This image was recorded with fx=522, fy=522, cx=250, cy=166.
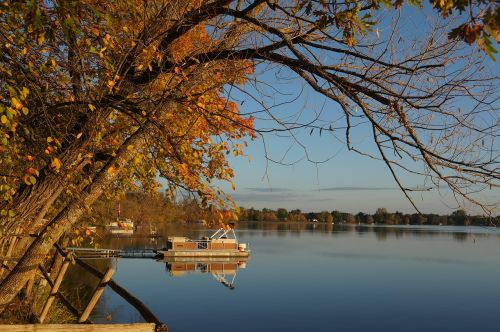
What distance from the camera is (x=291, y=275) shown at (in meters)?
41.1

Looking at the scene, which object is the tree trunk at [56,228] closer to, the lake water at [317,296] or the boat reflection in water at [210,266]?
the lake water at [317,296]

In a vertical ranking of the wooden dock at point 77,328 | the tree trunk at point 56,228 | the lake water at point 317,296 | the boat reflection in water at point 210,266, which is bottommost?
the lake water at point 317,296

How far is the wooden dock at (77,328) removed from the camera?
549 cm

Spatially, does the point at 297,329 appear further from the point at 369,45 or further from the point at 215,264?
the point at 215,264

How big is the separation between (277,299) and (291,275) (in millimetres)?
10438

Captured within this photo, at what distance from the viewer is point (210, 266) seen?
47.7 metres

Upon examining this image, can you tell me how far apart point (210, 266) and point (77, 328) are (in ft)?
139

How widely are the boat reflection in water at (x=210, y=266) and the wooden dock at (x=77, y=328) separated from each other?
30981mm

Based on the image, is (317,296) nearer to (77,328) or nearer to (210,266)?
(210,266)

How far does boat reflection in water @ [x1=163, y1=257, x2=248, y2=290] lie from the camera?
4109 centimetres

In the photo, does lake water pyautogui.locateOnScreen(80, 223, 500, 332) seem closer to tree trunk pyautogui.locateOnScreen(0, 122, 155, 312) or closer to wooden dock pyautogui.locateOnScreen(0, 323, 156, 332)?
tree trunk pyautogui.locateOnScreen(0, 122, 155, 312)

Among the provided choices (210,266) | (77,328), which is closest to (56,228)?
(77,328)

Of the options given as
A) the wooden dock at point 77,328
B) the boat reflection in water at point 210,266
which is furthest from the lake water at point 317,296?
the wooden dock at point 77,328

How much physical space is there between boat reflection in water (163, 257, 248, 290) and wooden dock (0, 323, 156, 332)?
102 feet
